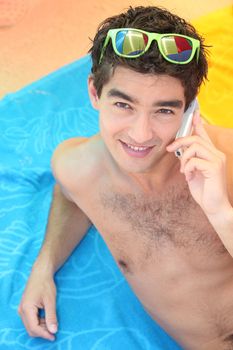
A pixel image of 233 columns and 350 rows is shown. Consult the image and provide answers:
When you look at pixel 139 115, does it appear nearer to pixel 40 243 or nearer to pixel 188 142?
pixel 188 142

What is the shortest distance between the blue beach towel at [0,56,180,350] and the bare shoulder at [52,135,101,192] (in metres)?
0.33

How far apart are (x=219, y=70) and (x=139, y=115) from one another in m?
1.21

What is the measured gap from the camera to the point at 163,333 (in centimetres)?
131

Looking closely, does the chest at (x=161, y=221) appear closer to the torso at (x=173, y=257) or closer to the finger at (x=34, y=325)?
the torso at (x=173, y=257)

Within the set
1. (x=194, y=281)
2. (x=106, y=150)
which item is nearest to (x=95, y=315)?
(x=194, y=281)

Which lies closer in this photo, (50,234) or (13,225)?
(50,234)

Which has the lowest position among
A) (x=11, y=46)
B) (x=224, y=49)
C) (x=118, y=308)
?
(x=118, y=308)

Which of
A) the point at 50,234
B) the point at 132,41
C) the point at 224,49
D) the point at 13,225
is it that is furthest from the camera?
the point at 224,49

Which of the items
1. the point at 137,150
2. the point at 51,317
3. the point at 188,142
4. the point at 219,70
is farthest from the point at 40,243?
the point at 219,70

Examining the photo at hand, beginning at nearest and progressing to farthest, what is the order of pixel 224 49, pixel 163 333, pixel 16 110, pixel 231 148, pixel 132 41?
pixel 132 41, pixel 231 148, pixel 163 333, pixel 16 110, pixel 224 49

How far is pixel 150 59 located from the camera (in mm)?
952

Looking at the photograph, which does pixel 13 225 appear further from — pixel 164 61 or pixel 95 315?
pixel 164 61

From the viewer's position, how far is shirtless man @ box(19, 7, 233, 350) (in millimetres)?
958

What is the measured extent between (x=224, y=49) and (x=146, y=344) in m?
1.39
